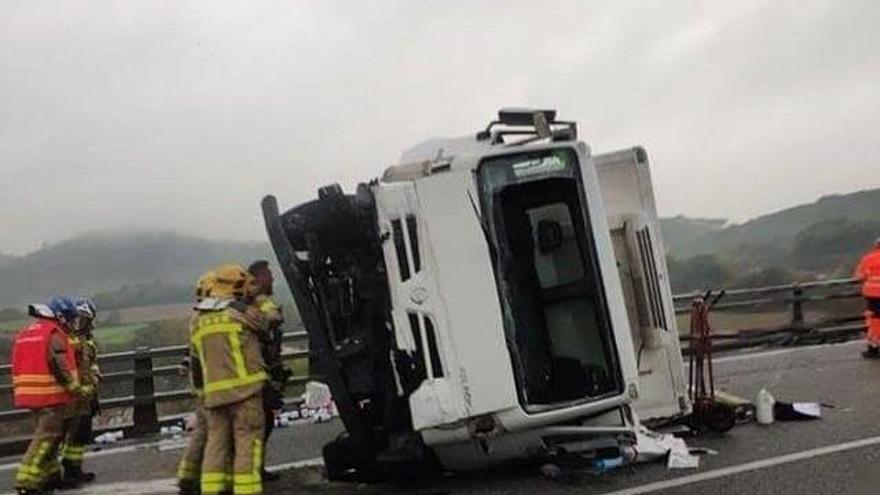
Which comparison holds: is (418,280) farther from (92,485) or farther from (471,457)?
(92,485)

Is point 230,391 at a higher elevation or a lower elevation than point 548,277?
lower

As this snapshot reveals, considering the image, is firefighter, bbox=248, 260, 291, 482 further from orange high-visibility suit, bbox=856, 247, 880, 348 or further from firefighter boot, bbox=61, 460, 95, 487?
orange high-visibility suit, bbox=856, 247, 880, 348

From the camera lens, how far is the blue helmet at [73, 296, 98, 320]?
288 inches

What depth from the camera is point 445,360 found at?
5363 mm

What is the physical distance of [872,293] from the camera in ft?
37.2

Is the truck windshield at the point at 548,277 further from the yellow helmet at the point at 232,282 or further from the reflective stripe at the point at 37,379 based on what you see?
the reflective stripe at the point at 37,379

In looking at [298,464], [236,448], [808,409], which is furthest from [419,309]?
[808,409]

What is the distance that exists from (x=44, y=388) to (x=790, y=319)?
427 inches

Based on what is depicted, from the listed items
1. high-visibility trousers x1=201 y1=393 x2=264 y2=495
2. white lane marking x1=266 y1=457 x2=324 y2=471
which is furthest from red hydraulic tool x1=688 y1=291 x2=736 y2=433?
high-visibility trousers x1=201 y1=393 x2=264 y2=495

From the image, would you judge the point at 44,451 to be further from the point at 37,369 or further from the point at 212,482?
the point at 212,482

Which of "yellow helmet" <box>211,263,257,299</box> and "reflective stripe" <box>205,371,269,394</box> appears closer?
"reflective stripe" <box>205,371,269,394</box>

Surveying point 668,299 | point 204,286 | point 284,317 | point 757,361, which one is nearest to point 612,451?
point 668,299

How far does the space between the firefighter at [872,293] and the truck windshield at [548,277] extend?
21.6ft

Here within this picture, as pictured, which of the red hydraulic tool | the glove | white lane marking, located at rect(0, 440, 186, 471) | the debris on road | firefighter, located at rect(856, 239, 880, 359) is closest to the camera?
the glove
